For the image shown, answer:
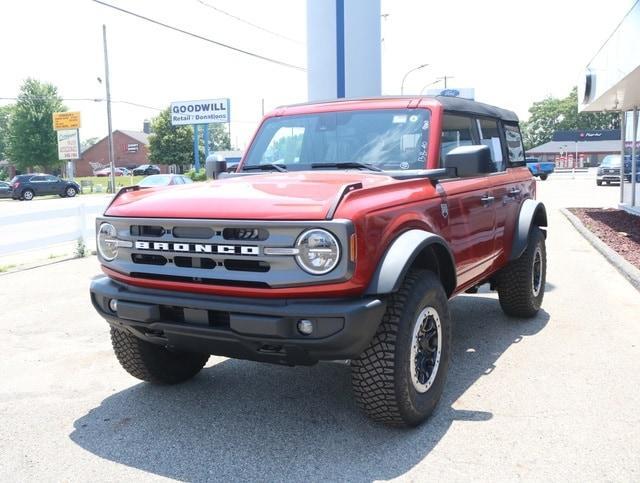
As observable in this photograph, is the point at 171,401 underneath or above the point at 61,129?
underneath

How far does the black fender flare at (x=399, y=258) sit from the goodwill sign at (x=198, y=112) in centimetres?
3863

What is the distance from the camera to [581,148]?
3519 inches

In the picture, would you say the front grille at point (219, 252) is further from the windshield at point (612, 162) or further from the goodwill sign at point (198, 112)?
the goodwill sign at point (198, 112)

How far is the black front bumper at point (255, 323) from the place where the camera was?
2998 millimetres

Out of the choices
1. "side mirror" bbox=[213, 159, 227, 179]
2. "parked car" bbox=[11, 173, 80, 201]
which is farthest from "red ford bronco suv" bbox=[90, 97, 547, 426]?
"parked car" bbox=[11, 173, 80, 201]

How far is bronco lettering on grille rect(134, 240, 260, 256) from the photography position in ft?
10.3

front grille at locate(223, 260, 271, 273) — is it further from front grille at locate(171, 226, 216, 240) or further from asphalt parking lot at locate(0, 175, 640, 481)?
asphalt parking lot at locate(0, 175, 640, 481)

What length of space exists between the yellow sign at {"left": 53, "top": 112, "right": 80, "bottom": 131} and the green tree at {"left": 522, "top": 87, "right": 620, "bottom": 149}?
85463 millimetres

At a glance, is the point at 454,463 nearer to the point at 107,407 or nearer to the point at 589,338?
the point at 107,407

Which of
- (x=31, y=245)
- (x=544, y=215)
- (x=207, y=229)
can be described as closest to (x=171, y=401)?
(x=207, y=229)

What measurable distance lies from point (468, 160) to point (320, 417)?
186cm

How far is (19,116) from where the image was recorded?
55969 millimetres

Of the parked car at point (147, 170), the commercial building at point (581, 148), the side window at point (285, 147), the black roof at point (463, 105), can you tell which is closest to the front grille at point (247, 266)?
the side window at point (285, 147)

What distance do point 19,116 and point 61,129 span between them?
7.39 metres
